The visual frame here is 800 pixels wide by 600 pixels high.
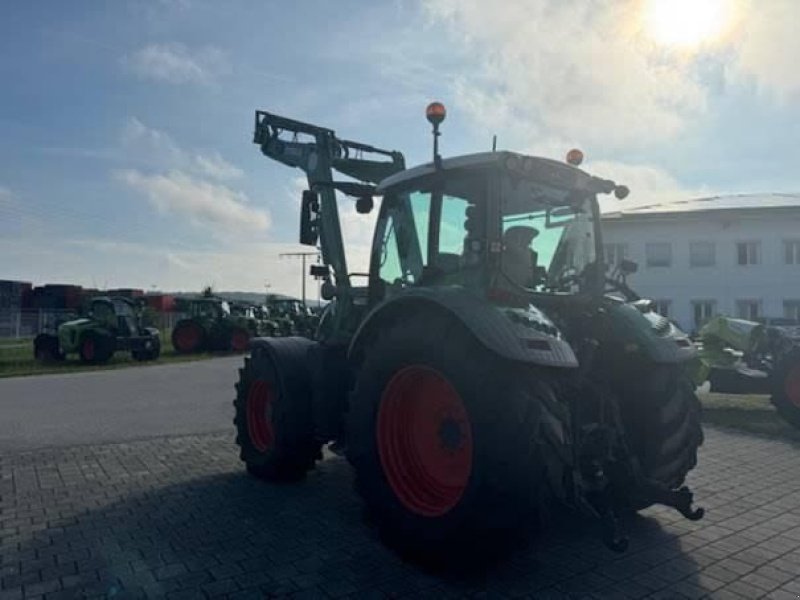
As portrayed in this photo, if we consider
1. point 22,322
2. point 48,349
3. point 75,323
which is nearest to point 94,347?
point 75,323

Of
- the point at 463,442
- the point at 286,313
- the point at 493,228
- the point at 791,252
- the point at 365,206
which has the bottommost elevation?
the point at 463,442

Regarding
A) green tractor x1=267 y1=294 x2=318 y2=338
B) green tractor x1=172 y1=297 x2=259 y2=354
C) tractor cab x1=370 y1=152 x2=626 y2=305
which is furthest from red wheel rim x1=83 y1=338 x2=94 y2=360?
tractor cab x1=370 y1=152 x2=626 y2=305

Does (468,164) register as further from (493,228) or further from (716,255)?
(716,255)

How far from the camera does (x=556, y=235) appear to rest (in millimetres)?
4641

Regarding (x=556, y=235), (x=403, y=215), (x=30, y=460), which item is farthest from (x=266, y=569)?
(x=30, y=460)

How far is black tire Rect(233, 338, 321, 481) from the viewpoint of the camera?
5.37 metres

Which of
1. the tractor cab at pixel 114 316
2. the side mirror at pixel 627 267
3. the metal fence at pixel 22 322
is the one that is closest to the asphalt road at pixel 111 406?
the tractor cab at pixel 114 316

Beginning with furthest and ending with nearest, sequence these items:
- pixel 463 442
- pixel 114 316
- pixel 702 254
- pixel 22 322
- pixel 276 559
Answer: pixel 22 322 → pixel 702 254 → pixel 114 316 → pixel 276 559 → pixel 463 442

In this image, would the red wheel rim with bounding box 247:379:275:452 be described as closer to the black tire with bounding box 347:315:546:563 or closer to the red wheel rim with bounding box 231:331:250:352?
the black tire with bounding box 347:315:546:563

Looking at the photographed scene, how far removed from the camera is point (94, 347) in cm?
1888

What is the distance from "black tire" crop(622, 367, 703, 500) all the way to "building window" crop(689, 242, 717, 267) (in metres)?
29.6

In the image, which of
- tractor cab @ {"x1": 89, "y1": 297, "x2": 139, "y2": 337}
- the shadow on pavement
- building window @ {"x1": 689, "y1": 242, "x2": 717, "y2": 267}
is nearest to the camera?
the shadow on pavement

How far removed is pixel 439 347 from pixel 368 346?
2.49 ft

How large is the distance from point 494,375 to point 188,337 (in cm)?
2133
